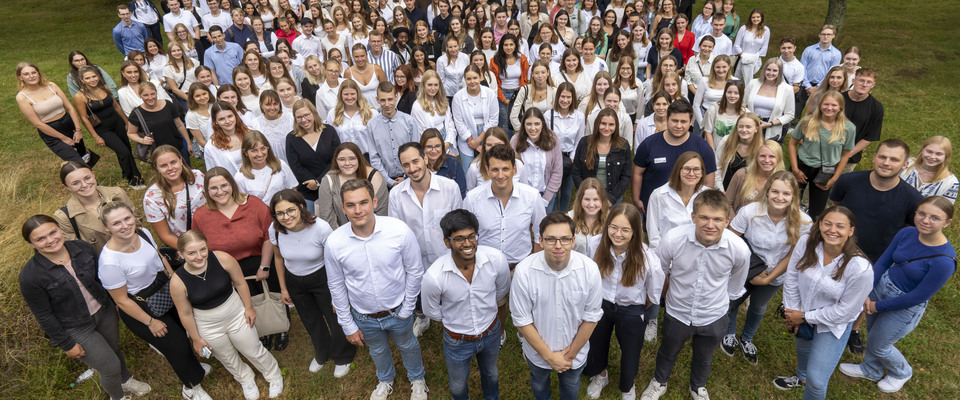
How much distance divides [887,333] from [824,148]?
8.06 ft

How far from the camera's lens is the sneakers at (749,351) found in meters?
5.12

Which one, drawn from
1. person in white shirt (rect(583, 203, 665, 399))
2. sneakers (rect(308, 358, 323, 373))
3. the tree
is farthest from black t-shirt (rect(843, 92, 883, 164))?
the tree

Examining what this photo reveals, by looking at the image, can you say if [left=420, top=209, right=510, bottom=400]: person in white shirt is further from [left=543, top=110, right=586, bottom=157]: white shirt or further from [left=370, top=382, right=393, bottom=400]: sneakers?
[left=543, top=110, right=586, bottom=157]: white shirt

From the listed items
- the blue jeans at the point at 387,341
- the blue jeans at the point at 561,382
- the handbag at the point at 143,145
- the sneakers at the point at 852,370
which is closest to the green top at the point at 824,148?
the sneakers at the point at 852,370

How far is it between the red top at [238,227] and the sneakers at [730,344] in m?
4.72

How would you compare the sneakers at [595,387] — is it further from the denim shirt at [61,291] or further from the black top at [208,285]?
the denim shirt at [61,291]

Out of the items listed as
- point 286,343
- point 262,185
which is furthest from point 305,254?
point 286,343

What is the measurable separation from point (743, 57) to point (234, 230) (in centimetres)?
857

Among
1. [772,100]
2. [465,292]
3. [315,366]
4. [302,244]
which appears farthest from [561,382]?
[772,100]

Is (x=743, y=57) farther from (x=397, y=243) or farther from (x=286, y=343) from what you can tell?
(x=286, y=343)

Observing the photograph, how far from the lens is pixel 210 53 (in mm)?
9273

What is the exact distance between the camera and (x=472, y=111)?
23.1 feet

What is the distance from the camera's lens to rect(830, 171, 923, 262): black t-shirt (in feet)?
14.8

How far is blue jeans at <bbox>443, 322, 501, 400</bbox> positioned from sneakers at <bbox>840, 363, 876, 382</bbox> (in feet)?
11.0
